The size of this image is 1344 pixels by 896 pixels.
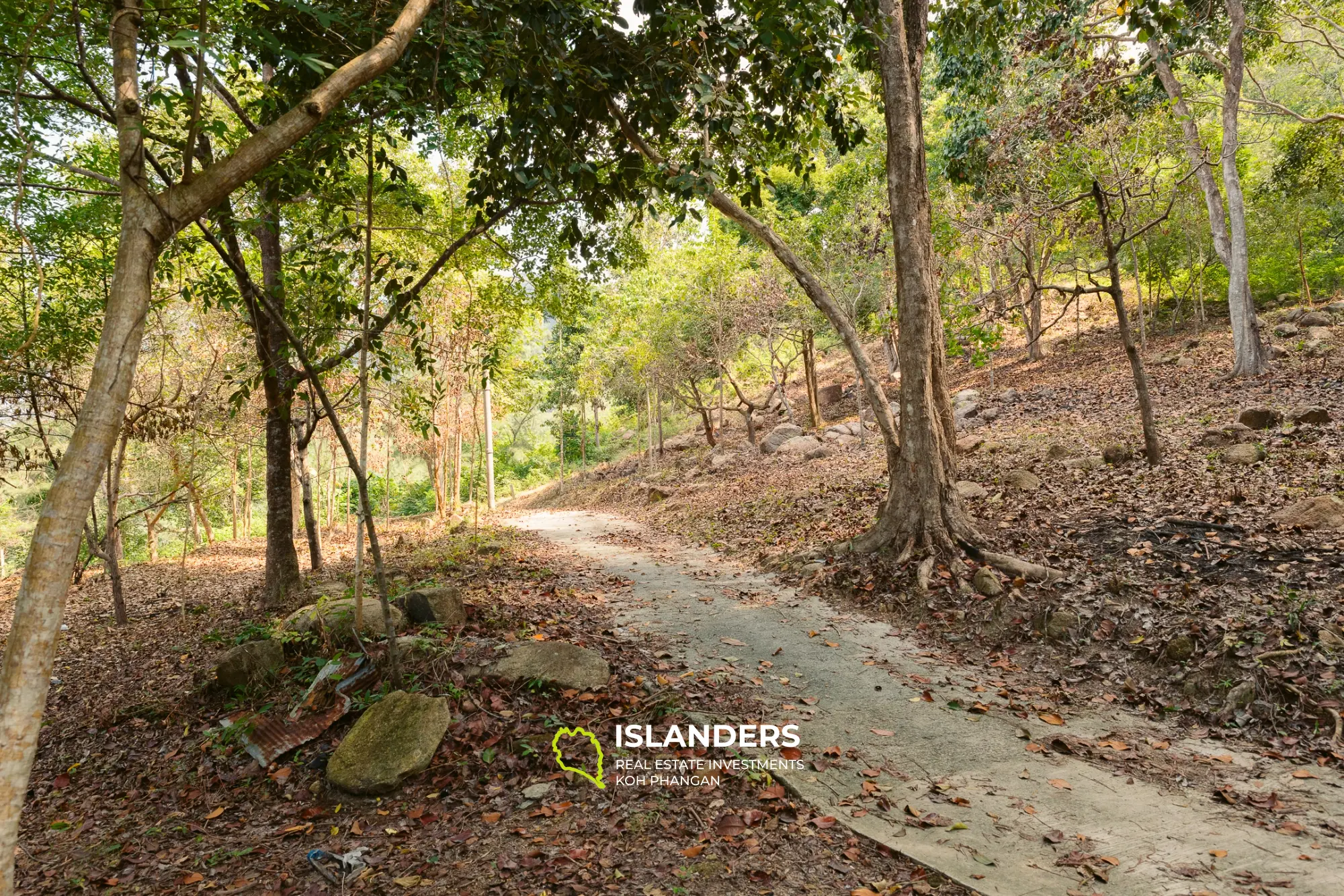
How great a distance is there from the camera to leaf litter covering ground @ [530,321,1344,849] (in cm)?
440

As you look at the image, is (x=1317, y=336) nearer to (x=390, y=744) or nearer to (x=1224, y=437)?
(x=1224, y=437)

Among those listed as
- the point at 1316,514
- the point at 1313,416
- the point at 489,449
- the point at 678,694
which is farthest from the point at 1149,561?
the point at 489,449

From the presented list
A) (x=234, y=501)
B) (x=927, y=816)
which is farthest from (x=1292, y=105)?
(x=234, y=501)

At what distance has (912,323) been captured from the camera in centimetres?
786

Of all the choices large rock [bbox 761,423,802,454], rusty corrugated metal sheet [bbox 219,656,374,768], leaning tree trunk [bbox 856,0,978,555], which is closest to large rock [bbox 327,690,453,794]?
rusty corrugated metal sheet [bbox 219,656,374,768]

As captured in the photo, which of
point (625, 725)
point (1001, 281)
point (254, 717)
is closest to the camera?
point (625, 725)

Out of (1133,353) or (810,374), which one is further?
(810,374)

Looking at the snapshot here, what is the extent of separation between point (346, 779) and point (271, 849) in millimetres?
550

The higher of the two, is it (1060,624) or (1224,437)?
(1224,437)

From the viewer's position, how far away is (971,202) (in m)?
14.0

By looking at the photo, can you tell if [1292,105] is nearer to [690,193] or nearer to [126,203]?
[690,193]

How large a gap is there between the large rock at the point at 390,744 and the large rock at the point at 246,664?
1.54 m

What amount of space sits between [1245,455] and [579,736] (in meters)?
8.98

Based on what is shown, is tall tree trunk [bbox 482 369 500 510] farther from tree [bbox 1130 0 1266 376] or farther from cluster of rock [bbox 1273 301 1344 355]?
cluster of rock [bbox 1273 301 1344 355]
